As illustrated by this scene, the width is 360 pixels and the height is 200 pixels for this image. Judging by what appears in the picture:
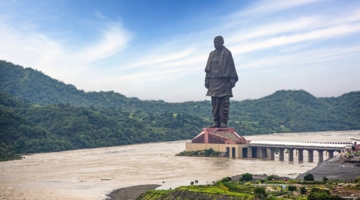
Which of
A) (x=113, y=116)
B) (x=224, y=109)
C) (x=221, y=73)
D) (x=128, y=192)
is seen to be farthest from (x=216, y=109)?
(x=113, y=116)

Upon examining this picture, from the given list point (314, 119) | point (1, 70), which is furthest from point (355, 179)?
point (1, 70)

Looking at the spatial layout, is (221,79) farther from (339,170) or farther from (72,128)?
(72,128)

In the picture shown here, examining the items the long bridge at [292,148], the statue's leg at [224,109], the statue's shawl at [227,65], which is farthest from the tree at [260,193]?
the statue's shawl at [227,65]

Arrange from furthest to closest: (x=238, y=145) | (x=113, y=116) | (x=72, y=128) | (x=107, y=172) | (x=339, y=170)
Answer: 1. (x=113, y=116)
2. (x=72, y=128)
3. (x=238, y=145)
4. (x=107, y=172)
5. (x=339, y=170)

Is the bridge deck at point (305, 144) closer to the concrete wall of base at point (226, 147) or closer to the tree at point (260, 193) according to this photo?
the concrete wall of base at point (226, 147)

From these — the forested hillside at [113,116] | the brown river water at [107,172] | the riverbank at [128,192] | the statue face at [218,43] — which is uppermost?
the statue face at [218,43]

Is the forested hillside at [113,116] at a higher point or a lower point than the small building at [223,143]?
higher

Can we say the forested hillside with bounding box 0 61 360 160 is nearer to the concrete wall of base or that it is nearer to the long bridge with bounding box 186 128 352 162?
the concrete wall of base
